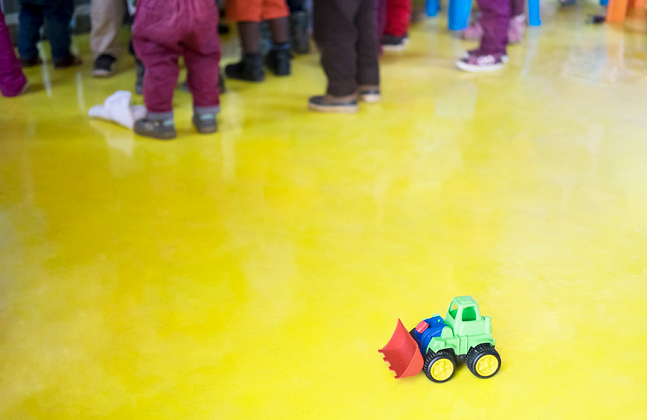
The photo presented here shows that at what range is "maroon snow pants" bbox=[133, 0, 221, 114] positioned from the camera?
234 centimetres

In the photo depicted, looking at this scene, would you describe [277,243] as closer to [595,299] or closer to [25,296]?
[25,296]

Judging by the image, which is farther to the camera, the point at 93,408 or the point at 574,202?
the point at 574,202

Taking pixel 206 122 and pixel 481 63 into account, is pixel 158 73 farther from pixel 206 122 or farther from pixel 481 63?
pixel 481 63

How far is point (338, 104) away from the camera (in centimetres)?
291

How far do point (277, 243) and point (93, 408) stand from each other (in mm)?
717

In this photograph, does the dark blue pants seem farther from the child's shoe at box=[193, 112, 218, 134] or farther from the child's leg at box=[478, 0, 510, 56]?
the child's leg at box=[478, 0, 510, 56]

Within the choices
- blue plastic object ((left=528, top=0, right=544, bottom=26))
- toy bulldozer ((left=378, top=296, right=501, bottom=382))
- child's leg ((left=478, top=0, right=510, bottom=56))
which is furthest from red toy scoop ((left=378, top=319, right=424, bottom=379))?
blue plastic object ((left=528, top=0, right=544, bottom=26))

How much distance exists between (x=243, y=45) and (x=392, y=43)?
1082 millimetres

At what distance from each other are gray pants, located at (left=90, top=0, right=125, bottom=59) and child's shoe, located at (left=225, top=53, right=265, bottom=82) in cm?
63

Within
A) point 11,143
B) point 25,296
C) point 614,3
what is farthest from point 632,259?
point 614,3

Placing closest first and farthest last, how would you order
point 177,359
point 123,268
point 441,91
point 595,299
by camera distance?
point 177,359
point 595,299
point 123,268
point 441,91

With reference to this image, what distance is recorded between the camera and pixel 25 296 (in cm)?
158

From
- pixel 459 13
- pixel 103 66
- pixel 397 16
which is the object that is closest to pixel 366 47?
pixel 397 16

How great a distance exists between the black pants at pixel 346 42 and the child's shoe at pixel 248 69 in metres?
0.55
